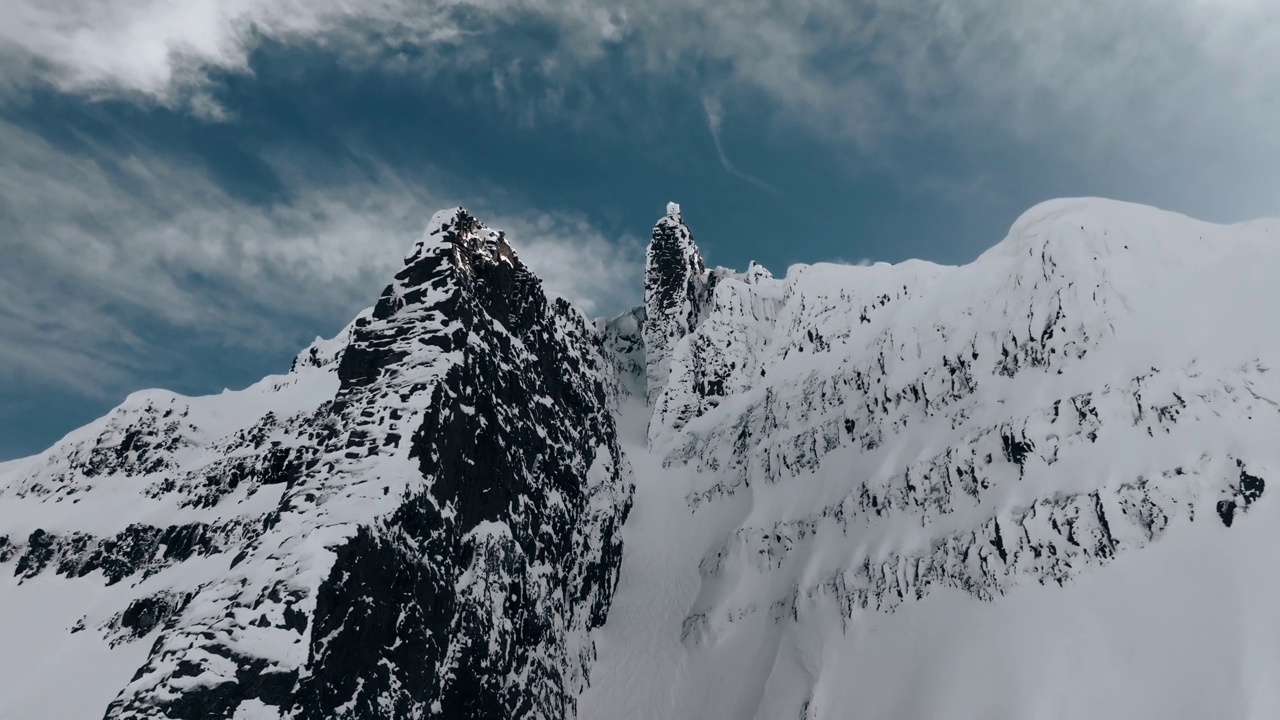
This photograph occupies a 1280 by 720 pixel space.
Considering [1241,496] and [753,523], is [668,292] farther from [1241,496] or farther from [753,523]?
[1241,496]

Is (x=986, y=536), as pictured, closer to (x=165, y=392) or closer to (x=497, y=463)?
(x=497, y=463)

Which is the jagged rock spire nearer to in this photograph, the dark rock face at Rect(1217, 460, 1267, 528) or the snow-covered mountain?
the snow-covered mountain

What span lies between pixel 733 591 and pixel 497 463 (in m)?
27.6

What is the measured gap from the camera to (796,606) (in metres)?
67.5

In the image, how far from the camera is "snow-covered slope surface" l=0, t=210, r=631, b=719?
4388 cm

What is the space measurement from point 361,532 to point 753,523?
44903mm

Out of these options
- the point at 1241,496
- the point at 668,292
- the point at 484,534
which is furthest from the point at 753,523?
the point at 668,292

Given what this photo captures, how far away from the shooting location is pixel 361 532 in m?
48.5

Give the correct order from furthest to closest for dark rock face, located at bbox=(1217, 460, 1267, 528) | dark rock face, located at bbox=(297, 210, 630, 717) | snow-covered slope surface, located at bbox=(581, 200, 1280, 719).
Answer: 1. dark rock face, located at bbox=(297, 210, 630, 717)
2. dark rock face, located at bbox=(1217, 460, 1267, 528)
3. snow-covered slope surface, located at bbox=(581, 200, 1280, 719)

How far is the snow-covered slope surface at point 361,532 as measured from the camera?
43875mm

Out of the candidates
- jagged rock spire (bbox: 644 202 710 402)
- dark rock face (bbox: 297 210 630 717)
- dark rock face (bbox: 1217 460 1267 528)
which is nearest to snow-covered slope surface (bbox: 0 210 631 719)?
dark rock face (bbox: 297 210 630 717)

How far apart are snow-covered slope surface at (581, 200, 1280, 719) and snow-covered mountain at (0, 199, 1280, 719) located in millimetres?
244

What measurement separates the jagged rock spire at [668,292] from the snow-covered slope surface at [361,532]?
3044 cm

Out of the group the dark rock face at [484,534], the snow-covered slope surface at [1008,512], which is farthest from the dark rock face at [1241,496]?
the dark rock face at [484,534]
